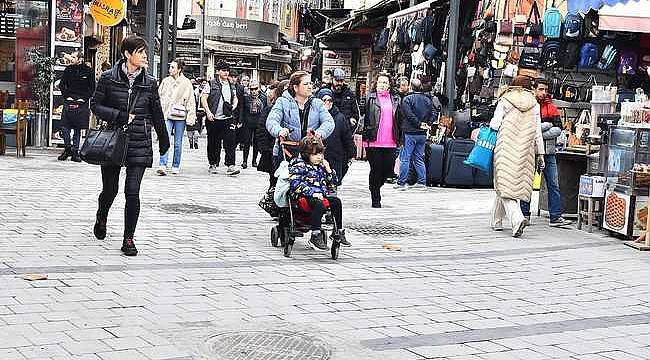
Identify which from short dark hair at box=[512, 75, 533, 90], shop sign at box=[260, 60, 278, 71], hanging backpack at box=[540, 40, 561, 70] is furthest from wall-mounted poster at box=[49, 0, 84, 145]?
shop sign at box=[260, 60, 278, 71]

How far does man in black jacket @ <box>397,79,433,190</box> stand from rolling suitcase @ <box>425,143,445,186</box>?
0.98 feet

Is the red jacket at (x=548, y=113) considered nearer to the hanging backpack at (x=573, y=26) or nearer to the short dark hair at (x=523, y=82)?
the short dark hair at (x=523, y=82)

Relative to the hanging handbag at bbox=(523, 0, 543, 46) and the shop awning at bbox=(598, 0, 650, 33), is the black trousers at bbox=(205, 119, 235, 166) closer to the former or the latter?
the hanging handbag at bbox=(523, 0, 543, 46)

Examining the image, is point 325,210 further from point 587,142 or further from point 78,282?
point 587,142

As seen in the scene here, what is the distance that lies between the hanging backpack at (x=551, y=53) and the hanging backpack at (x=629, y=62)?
3.21 feet

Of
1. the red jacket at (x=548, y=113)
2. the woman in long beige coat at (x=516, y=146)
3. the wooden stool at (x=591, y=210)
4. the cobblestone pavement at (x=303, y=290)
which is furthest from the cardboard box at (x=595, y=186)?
the red jacket at (x=548, y=113)

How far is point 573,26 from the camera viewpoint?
14555 mm

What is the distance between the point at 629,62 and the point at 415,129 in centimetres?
346

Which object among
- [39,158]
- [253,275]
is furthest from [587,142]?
[39,158]

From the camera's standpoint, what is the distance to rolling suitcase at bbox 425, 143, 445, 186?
1592cm

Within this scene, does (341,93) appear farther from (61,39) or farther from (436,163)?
(61,39)

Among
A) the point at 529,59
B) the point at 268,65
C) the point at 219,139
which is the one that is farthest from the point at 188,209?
the point at 268,65

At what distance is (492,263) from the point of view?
8984 mm

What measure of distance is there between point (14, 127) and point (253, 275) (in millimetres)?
11031
